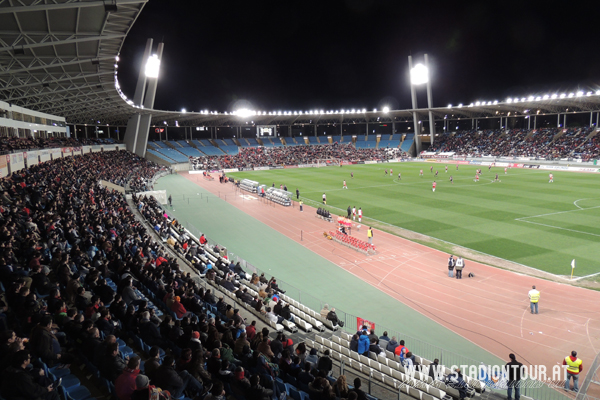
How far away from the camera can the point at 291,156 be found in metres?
85.9

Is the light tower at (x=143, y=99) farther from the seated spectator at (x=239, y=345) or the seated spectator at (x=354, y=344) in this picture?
the seated spectator at (x=239, y=345)

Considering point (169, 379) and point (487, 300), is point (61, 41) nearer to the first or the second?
point (169, 379)

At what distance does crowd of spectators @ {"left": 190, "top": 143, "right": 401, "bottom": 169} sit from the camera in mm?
78375

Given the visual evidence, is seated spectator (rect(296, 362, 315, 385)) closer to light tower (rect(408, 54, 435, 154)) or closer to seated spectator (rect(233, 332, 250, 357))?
seated spectator (rect(233, 332, 250, 357))

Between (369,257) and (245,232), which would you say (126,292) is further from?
(245,232)

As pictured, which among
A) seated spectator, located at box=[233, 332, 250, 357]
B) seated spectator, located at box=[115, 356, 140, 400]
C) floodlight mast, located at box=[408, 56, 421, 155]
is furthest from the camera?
floodlight mast, located at box=[408, 56, 421, 155]

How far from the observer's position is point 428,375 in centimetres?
920

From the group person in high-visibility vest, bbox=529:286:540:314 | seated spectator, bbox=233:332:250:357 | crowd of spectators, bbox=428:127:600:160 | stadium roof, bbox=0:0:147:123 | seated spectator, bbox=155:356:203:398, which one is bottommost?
person in high-visibility vest, bbox=529:286:540:314

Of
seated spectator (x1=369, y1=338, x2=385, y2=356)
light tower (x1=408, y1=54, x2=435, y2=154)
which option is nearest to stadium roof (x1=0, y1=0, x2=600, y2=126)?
seated spectator (x1=369, y1=338, x2=385, y2=356)

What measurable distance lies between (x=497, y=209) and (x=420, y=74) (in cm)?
6618

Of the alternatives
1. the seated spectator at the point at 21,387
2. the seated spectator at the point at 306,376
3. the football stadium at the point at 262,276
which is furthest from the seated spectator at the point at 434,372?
the seated spectator at the point at 21,387

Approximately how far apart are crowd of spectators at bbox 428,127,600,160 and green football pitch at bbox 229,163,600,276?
54.8ft

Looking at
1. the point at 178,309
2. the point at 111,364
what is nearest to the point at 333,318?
the point at 178,309

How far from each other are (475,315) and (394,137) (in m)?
92.6
